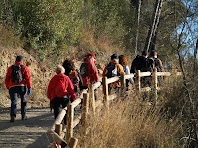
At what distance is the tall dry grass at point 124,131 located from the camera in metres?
6.02

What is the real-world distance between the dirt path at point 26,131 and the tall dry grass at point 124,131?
3.01ft

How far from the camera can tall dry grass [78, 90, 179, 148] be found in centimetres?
602

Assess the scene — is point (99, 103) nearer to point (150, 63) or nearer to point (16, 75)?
point (16, 75)

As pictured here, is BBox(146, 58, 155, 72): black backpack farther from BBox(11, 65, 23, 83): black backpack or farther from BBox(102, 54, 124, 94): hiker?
BBox(11, 65, 23, 83): black backpack

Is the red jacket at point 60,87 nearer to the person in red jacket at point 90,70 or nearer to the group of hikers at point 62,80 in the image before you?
the group of hikers at point 62,80

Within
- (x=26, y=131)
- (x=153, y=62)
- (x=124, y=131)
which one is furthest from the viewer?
(x=153, y=62)

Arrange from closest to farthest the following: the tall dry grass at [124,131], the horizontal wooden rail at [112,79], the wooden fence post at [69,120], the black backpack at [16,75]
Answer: the wooden fence post at [69,120] → the tall dry grass at [124,131] → the horizontal wooden rail at [112,79] → the black backpack at [16,75]

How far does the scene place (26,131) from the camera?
27.0 ft

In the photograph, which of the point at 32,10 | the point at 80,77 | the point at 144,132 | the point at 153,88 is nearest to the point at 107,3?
the point at 32,10

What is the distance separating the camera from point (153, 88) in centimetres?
A: 1098

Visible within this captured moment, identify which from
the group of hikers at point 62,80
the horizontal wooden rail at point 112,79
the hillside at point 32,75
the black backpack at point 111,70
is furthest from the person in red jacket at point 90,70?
the hillside at point 32,75

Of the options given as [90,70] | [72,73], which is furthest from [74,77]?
[90,70]

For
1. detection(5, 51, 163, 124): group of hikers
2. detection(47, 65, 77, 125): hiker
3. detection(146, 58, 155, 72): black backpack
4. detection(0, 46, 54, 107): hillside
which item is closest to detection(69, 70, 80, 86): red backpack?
detection(5, 51, 163, 124): group of hikers

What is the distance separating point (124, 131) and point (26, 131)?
288 cm
